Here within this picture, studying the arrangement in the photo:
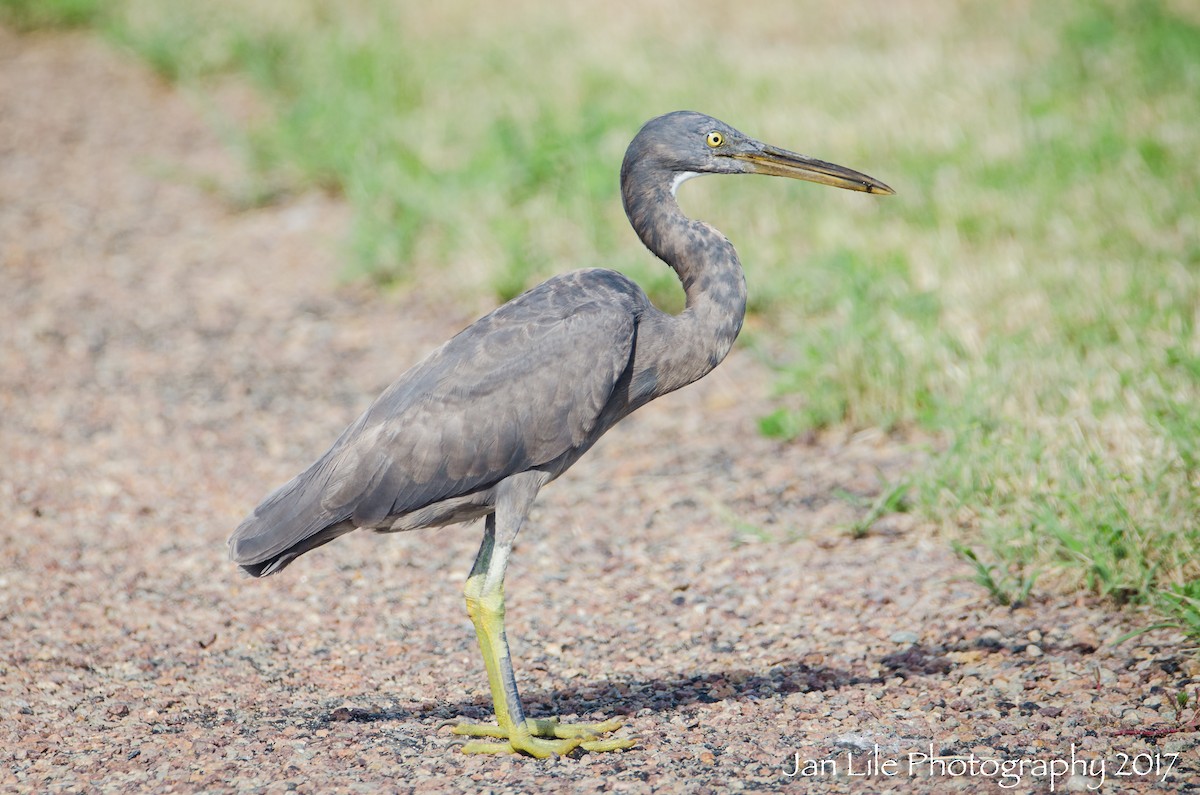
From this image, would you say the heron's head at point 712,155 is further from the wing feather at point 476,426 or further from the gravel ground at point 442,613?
the gravel ground at point 442,613

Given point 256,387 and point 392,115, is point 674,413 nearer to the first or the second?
point 256,387

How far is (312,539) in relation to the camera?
14.8 feet

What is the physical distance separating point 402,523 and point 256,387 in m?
3.71

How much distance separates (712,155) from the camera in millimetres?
4883

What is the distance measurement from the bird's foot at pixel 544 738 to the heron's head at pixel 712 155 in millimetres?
2005

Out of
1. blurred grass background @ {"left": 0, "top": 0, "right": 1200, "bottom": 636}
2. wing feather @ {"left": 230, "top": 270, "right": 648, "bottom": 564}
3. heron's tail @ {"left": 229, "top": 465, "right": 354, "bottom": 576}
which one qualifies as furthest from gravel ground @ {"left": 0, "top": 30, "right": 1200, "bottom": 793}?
wing feather @ {"left": 230, "top": 270, "right": 648, "bottom": 564}

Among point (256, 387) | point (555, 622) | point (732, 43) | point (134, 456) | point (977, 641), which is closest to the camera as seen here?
point (977, 641)

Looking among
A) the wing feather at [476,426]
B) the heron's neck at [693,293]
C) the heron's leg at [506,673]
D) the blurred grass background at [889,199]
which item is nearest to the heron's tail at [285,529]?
the wing feather at [476,426]

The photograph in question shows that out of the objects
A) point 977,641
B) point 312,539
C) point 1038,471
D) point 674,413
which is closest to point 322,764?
point 312,539

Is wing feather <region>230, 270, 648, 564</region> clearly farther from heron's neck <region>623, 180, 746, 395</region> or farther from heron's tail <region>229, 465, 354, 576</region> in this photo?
heron's neck <region>623, 180, 746, 395</region>

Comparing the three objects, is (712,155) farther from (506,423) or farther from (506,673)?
(506,673)

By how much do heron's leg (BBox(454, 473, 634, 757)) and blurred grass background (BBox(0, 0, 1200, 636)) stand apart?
71.1 inches

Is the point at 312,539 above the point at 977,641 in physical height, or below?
above

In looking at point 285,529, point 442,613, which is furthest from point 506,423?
point 442,613
